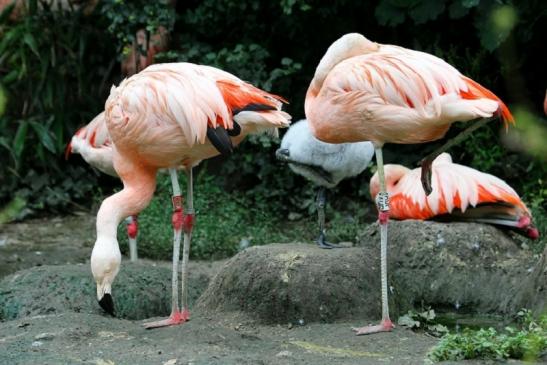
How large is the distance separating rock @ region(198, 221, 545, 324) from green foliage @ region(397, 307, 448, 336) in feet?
0.25

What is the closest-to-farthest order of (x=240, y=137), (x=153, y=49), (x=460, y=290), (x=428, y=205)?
(x=240, y=137)
(x=460, y=290)
(x=428, y=205)
(x=153, y=49)

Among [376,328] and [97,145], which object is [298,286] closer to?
[376,328]

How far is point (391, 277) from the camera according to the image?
15.4 ft

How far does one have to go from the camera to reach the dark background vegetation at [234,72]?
7.83 meters

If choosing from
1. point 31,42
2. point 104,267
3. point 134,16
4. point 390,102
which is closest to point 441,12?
point 134,16

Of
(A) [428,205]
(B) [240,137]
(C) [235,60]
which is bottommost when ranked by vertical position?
(A) [428,205]

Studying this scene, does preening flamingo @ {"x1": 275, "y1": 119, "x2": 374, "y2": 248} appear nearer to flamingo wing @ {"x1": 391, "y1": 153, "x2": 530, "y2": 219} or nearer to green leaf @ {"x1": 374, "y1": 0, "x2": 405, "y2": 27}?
flamingo wing @ {"x1": 391, "y1": 153, "x2": 530, "y2": 219}

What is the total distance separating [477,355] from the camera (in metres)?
3.23

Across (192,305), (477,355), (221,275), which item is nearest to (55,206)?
(192,305)

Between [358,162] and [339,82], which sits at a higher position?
[339,82]

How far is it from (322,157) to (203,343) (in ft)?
7.39

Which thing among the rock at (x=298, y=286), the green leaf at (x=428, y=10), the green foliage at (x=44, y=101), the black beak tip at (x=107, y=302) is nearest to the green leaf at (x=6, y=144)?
the green foliage at (x=44, y=101)

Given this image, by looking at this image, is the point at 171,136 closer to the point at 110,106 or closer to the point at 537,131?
the point at 110,106

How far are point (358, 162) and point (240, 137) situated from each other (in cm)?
153
